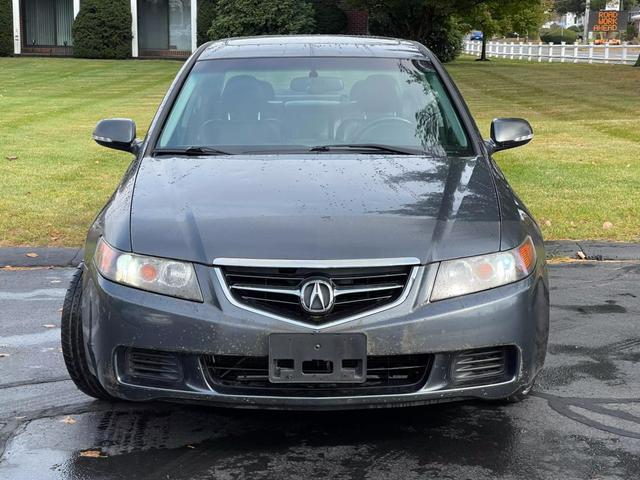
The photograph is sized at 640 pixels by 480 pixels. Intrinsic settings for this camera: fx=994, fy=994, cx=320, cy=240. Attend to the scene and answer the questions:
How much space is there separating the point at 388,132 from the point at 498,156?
7.22 meters

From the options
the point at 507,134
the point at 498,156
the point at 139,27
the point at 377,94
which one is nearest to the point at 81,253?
the point at 377,94

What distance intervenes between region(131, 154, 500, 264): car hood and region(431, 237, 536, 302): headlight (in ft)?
0.14

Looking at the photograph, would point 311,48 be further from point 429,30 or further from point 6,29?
point 6,29

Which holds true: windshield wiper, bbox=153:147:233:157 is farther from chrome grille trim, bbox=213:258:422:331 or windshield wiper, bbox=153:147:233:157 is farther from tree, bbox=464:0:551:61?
tree, bbox=464:0:551:61

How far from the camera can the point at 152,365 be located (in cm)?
368

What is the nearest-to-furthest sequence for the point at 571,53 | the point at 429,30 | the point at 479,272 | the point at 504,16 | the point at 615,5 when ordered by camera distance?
the point at 479,272, the point at 429,30, the point at 504,16, the point at 571,53, the point at 615,5

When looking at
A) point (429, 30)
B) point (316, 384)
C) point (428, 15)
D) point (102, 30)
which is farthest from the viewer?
point (429, 30)

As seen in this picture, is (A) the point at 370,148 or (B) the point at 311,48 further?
(B) the point at 311,48

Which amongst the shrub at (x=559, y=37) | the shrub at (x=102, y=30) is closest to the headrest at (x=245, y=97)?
the shrub at (x=102, y=30)

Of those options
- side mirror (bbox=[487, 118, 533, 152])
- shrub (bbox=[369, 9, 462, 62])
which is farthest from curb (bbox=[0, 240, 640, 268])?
shrub (bbox=[369, 9, 462, 62])

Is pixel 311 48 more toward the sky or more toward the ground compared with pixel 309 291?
more toward the sky

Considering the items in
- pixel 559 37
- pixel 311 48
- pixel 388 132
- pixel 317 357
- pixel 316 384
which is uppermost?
pixel 311 48

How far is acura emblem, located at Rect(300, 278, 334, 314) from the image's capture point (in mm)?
3502

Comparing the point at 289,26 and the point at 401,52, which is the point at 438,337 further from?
the point at 289,26
